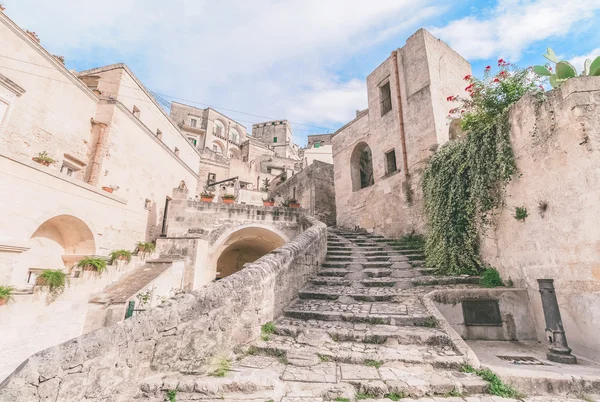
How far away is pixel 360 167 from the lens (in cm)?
1277

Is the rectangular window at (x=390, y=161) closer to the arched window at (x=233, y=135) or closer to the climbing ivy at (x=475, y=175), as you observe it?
the climbing ivy at (x=475, y=175)

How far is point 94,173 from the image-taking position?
9234mm

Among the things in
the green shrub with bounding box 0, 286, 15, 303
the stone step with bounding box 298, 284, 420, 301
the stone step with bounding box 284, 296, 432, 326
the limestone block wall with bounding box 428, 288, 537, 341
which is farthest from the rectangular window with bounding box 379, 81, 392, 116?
the green shrub with bounding box 0, 286, 15, 303

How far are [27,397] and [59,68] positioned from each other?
11078 millimetres

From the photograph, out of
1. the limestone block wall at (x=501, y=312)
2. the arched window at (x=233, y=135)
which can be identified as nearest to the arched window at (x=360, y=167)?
the limestone block wall at (x=501, y=312)

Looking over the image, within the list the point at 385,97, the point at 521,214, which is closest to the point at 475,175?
the point at 521,214

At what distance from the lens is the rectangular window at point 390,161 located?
10.3 meters

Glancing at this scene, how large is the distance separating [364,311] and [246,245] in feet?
33.4

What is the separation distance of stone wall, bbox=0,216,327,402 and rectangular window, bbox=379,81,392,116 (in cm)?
917

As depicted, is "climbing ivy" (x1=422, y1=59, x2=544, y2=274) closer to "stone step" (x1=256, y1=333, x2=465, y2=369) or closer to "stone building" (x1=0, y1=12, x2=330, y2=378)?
"stone step" (x1=256, y1=333, x2=465, y2=369)

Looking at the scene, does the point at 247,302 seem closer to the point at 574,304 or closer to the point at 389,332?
the point at 389,332

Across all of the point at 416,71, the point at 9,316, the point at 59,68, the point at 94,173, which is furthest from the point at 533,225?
the point at 59,68

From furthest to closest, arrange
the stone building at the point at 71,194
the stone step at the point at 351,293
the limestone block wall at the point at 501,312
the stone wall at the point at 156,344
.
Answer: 1. the stone building at the point at 71,194
2. the stone step at the point at 351,293
3. the limestone block wall at the point at 501,312
4. the stone wall at the point at 156,344

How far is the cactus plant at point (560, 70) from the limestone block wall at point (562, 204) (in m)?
0.37
